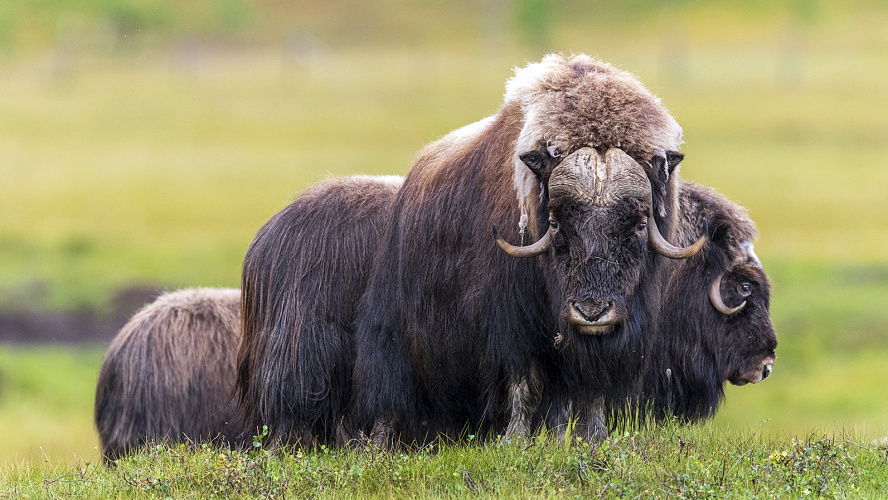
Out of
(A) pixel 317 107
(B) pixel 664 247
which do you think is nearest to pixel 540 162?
(B) pixel 664 247

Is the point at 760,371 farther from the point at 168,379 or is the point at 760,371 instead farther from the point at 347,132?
the point at 347,132

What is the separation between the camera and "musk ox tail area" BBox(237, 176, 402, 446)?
5.10 m

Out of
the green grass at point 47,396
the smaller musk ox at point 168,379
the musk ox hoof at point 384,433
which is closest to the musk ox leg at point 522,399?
the musk ox hoof at point 384,433

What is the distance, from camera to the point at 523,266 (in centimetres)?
427

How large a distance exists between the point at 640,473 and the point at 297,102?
109 ft

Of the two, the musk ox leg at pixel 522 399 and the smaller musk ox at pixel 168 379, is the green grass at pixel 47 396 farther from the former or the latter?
the musk ox leg at pixel 522 399

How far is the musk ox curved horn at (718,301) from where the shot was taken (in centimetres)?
556

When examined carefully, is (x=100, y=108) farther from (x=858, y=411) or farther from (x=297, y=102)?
(x=858, y=411)

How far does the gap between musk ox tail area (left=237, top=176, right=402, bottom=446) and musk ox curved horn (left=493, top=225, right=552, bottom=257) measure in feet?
4.25

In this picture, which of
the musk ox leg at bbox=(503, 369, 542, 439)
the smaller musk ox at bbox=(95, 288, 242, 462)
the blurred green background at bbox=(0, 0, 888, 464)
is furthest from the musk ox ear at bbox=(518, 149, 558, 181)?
the smaller musk ox at bbox=(95, 288, 242, 462)

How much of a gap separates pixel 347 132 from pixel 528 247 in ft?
86.5

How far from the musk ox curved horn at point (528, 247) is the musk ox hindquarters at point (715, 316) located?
1.74 meters

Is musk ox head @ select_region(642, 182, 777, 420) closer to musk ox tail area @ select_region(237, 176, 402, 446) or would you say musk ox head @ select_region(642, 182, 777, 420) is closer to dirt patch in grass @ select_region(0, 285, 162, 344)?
musk ox tail area @ select_region(237, 176, 402, 446)

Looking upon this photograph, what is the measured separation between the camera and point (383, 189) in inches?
213
